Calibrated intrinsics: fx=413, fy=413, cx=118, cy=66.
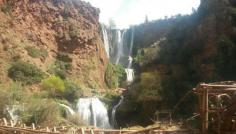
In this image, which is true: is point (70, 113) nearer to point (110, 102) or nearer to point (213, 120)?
point (110, 102)

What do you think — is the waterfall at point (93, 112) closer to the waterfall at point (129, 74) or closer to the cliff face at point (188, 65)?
the cliff face at point (188, 65)

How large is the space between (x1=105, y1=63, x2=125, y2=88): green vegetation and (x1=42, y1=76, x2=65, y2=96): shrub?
13.4 meters

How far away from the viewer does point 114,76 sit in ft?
195

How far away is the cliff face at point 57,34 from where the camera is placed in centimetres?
4988

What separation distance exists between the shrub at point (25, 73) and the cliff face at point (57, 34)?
1290 mm

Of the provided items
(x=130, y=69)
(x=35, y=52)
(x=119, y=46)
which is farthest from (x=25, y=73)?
(x=119, y=46)

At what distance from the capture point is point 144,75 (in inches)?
1655

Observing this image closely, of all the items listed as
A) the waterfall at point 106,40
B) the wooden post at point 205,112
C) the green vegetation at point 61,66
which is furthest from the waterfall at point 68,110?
the wooden post at point 205,112

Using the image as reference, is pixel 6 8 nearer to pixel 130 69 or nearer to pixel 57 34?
pixel 57 34

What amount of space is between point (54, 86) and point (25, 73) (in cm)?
405

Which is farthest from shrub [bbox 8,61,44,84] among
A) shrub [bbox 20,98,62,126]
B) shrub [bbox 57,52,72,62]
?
shrub [bbox 20,98,62,126]

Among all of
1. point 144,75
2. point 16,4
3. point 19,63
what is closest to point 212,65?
point 144,75

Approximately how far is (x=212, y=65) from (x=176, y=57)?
196 inches

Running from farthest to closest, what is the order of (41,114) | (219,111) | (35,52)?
(35,52) → (41,114) → (219,111)
